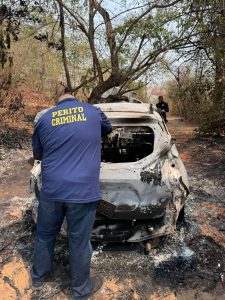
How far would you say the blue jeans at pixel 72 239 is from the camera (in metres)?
3.64

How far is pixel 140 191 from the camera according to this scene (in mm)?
4172

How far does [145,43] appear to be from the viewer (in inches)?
464

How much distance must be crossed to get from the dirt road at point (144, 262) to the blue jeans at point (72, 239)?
164 mm

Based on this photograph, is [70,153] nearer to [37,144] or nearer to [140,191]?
[37,144]

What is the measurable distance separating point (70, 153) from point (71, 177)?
0.71ft

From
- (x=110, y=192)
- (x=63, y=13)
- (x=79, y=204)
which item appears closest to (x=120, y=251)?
(x=110, y=192)

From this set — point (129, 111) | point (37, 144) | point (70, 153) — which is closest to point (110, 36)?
point (129, 111)

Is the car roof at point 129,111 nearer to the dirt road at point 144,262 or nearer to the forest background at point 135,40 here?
the dirt road at point 144,262

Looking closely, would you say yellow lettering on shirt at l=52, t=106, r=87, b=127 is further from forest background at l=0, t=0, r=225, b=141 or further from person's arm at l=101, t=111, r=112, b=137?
forest background at l=0, t=0, r=225, b=141

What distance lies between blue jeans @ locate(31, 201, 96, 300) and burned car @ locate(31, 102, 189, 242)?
496mm

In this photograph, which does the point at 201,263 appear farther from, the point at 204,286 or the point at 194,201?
the point at 194,201

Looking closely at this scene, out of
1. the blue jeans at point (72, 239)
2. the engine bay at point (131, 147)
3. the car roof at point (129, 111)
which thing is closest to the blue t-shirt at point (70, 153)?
the blue jeans at point (72, 239)

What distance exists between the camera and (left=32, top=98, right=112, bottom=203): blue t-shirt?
3543mm

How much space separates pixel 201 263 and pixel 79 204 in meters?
1.69
